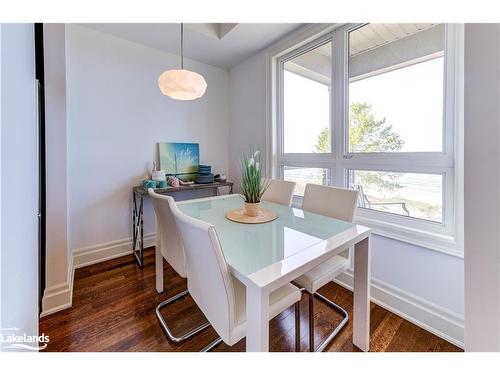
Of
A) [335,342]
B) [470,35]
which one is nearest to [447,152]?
[470,35]

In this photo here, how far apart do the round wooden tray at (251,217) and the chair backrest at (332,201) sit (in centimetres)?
38

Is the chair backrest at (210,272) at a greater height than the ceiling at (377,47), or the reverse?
the ceiling at (377,47)

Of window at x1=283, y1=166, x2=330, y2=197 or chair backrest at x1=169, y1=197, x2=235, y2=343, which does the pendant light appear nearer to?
chair backrest at x1=169, y1=197, x2=235, y2=343

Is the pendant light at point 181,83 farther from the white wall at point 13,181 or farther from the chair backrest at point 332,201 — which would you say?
the chair backrest at point 332,201

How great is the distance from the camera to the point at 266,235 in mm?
1150

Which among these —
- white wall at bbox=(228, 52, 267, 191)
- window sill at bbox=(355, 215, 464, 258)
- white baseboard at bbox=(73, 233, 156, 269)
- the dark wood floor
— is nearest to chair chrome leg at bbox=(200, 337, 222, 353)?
the dark wood floor

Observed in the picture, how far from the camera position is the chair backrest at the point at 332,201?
1467mm

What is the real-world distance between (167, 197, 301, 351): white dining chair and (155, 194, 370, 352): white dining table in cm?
7

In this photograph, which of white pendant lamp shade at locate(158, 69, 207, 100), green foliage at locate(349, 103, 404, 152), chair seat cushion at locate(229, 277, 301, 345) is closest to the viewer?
chair seat cushion at locate(229, 277, 301, 345)

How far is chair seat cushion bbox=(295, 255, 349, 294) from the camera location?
118 cm

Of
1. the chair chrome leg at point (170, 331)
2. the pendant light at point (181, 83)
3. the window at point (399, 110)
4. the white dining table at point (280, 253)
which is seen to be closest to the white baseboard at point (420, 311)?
the white dining table at point (280, 253)

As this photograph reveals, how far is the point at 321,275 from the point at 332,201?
578mm

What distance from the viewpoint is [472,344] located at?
553mm

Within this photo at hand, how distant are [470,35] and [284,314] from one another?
1693mm
